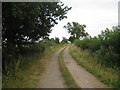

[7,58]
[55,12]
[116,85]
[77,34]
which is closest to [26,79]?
[7,58]

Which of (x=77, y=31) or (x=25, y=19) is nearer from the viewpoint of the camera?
(x=25, y=19)

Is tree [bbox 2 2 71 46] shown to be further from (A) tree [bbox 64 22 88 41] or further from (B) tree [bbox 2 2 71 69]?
(A) tree [bbox 64 22 88 41]

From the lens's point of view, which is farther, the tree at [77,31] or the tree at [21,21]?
the tree at [77,31]

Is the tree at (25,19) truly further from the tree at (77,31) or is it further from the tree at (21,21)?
the tree at (77,31)

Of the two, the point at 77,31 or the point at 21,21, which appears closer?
the point at 21,21

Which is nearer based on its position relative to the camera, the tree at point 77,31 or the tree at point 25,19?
the tree at point 25,19

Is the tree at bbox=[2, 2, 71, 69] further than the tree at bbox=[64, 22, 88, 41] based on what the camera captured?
No

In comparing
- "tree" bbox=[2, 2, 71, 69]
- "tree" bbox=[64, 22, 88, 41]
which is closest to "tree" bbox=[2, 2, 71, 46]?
"tree" bbox=[2, 2, 71, 69]

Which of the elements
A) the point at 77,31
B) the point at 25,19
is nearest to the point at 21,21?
the point at 25,19

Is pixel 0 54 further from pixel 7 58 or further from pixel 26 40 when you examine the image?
pixel 26 40

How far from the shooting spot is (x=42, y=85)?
29.8 ft

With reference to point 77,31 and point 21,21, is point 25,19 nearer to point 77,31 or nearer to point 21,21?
point 21,21

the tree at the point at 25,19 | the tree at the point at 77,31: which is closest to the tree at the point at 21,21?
the tree at the point at 25,19

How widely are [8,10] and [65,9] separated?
996 centimetres
